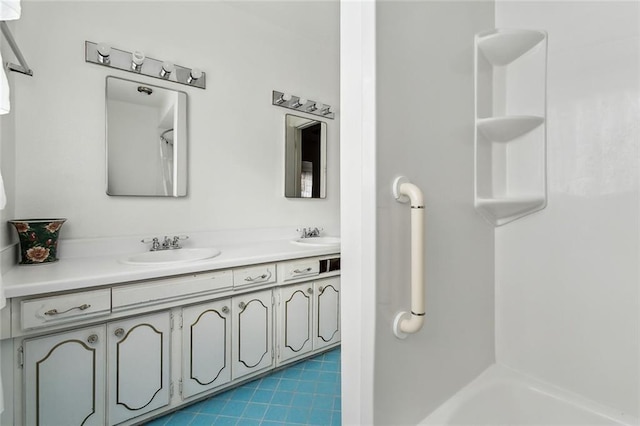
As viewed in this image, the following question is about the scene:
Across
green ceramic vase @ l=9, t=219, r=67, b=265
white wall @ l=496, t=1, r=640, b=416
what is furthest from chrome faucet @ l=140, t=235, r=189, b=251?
white wall @ l=496, t=1, r=640, b=416

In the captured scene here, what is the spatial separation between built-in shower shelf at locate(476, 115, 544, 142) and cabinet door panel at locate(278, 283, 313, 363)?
147cm

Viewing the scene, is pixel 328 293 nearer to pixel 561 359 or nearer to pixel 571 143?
pixel 561 359

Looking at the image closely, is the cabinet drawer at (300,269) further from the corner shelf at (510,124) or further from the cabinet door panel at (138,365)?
the corner shelf at (510,124)

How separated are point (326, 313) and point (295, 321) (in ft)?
0.94

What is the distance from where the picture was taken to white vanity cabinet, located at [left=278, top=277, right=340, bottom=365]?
6.92ft

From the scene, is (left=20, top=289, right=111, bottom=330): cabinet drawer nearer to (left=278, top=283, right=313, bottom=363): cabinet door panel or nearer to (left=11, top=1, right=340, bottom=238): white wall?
(left=11, top=1, right=340, bottom=238): white wall

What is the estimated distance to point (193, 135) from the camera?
2262 millimetres

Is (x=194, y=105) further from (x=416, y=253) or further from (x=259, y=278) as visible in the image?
(x=416, y=253)

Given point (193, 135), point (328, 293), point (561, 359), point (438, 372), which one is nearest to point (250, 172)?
point (193, 135)

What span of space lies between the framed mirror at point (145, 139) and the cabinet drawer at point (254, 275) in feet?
2.57

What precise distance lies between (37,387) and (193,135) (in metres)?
1.63

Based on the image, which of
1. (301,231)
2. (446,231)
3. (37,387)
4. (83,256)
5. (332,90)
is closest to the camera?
(446,231)

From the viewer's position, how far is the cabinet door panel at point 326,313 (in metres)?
2.30

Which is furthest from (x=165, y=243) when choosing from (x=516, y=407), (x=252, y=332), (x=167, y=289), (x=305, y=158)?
(x=516, y=407)
